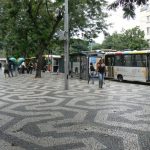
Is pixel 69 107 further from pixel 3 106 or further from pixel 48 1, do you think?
pixel 48 1

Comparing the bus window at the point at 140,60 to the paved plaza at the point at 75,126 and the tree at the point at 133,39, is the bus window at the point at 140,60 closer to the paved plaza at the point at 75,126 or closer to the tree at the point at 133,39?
the paved plaza at the point at 75,126

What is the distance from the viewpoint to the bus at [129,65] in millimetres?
25547

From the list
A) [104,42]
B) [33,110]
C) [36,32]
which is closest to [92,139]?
[33,110]

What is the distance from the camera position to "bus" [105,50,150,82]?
25.5 meters

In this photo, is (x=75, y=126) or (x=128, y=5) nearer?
(x=128, y=5)

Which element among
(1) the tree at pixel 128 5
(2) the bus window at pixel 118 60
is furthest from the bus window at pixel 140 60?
(1) the tree at pixel 128 5

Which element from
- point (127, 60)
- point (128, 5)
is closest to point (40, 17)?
point (127, 60)

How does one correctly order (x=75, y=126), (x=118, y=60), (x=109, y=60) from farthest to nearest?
(x=109, y=60), (x=118, y=60), (x=75, y=126)

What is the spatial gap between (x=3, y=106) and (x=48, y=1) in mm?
21004

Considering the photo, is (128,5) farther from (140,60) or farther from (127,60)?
(127,60)

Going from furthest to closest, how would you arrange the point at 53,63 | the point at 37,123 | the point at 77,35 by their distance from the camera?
the point at 53,63
the point at 77,35
the point at 37,123

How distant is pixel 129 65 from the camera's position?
27609mm

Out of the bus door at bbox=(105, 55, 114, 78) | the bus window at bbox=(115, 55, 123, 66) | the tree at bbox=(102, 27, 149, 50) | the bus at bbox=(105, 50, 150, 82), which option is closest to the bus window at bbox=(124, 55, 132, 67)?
the bus at bbox=(105, 50, 150, 82)

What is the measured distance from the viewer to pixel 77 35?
1508 inches
